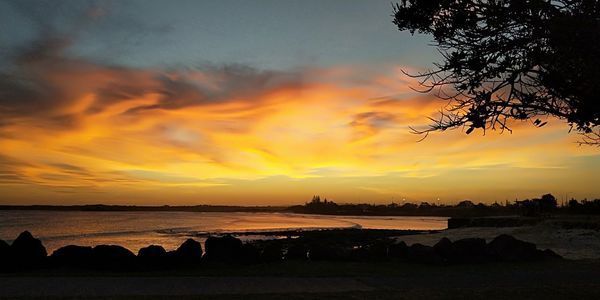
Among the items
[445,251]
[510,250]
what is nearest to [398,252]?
[445,251]

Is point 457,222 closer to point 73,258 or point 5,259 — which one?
point 73,258

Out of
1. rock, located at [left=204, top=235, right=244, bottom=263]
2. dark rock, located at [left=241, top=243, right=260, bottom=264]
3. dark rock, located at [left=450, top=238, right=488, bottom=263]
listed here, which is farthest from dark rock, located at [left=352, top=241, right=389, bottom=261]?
rock, located at [left=204, top=235, right=244, bottom=263]

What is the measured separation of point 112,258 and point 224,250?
3.64 meters

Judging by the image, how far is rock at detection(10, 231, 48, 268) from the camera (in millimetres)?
15852

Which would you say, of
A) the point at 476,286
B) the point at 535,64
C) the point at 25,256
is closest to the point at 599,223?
the point at 476,286

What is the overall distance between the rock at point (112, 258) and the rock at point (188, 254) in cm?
132

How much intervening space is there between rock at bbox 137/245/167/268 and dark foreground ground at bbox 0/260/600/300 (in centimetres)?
116

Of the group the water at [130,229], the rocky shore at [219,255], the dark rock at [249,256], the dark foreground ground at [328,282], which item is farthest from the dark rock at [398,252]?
the water at [130,229]

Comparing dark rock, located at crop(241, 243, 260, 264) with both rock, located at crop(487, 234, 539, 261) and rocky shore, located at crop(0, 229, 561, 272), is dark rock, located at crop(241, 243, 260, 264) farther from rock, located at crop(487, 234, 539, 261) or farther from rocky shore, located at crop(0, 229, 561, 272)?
rock, located at crop(487, 234, 539, 261)

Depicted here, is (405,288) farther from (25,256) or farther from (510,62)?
(25,256)

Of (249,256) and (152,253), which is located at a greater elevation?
(152,253)

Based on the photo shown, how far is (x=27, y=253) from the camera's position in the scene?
52.9 feet

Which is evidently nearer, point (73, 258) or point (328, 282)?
point (328, 282)

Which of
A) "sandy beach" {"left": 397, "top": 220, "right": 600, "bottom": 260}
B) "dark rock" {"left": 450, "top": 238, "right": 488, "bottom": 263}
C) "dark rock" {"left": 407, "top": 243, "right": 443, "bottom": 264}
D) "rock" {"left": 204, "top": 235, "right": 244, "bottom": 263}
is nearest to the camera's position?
"dark rock" {"left": 407, "top": 243, "right": 443, "bottom": 264}
